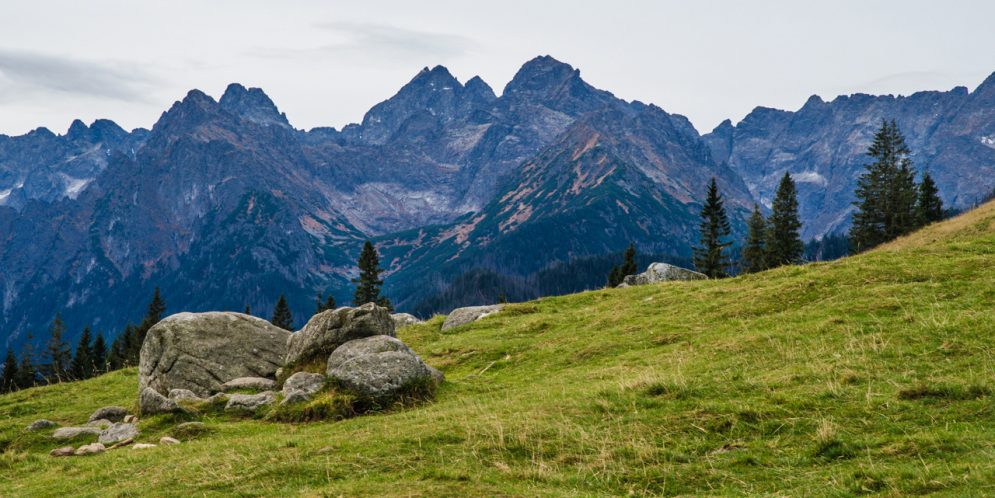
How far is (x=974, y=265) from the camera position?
945 inches

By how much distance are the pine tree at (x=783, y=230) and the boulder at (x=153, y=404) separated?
96.1m

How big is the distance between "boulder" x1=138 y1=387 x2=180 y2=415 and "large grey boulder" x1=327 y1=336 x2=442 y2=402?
220 inches

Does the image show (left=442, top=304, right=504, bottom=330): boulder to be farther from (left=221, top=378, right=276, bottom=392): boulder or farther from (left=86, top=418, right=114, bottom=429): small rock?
(left=86, top=418, right=114, bottom=429): small rock

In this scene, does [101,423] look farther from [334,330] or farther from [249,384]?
[334,330]

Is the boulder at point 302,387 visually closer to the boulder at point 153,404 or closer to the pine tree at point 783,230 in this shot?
the boulder at point 153,404

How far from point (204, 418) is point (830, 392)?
19.5 m

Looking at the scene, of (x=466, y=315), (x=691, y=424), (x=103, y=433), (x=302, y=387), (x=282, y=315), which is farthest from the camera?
(x=282, y=315)

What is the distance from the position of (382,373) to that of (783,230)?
3856 inches

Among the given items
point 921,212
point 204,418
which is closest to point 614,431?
point 204,418

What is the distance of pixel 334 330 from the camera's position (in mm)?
26547

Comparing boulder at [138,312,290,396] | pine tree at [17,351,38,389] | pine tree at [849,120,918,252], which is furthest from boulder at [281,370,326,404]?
pine tree at [17,351,38,389]

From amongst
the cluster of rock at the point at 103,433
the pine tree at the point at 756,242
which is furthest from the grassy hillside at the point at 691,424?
the pine tree at the point at 756,242

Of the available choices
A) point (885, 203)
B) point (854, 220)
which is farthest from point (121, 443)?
point (854, 220)

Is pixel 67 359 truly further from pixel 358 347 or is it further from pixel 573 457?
pixel 573 457
